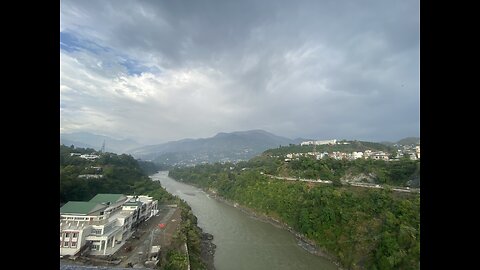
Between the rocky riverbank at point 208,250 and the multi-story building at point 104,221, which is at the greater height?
the multi-story building at point 104,221

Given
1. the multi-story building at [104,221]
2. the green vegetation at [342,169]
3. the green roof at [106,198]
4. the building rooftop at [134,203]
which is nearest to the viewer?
the multi-story building at [104,221]

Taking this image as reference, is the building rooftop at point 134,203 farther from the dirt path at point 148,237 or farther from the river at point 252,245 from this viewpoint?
the river at point 252,245

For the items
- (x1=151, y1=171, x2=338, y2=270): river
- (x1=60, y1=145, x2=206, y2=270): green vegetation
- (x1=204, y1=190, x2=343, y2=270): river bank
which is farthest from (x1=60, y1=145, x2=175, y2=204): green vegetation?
(x1=204, y1=190, x2=343, y2=270): river bank

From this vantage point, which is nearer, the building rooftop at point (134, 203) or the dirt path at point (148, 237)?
the dirt path at point (148, 237)

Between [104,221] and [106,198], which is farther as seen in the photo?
[106,198]

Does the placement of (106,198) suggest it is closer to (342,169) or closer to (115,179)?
(115,179)

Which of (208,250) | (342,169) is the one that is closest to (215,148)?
(342,169)

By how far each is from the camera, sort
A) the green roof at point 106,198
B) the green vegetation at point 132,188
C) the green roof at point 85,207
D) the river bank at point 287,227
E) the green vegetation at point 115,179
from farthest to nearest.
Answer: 1. the river bank at point 287,227
2. the green vegetation at point 115,179
3. the green roof at point 106,198
4. the green vegetation at point 132,188
5. the green roof at point 85,207

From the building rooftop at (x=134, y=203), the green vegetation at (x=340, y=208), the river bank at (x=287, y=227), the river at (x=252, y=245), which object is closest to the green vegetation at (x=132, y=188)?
the building rooftop at (x=134, y=203)
